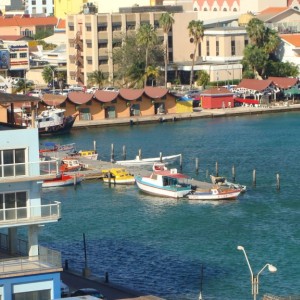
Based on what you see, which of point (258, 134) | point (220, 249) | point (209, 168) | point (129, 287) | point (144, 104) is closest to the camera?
point (129, 287)

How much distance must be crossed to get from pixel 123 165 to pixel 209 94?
36.0m

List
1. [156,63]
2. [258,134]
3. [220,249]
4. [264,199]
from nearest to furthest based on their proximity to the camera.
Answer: [220,249] < [264,199] < [258,134] < [156,63]

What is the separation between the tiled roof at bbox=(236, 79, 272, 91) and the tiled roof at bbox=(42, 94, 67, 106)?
1950cm

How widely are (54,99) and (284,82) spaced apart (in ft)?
81.1

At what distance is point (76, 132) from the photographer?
109062 millimetres

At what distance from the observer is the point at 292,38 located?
138 meters

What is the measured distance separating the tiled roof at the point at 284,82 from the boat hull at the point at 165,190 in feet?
172

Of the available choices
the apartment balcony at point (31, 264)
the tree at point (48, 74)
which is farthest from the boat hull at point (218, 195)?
the tree at point (48, 74)

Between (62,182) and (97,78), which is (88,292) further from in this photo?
(97,78)

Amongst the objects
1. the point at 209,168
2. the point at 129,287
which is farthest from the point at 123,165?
the point at 129,287

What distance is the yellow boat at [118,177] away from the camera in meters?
79.5

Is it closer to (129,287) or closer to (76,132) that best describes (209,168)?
(76,132)

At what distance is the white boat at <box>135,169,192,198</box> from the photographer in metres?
73.8

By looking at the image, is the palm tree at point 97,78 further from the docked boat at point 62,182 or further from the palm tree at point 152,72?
the docked boat at point 62,182
